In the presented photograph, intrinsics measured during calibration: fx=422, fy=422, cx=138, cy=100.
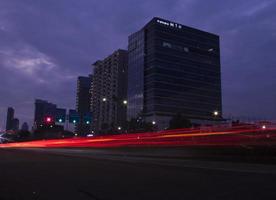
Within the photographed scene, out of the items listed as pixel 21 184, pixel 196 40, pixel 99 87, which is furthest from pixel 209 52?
pixel 21 184

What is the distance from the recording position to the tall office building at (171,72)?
152250 mm

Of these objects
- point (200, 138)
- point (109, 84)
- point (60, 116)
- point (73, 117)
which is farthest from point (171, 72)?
point (200, 138)

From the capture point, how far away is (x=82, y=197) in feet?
27.0

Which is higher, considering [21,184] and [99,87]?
[99,87]

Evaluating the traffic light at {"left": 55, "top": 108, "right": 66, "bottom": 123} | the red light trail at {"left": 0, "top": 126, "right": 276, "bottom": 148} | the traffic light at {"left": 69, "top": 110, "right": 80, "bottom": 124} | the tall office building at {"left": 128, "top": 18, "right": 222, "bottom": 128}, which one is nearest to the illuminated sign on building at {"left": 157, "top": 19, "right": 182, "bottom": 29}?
the tall office building at {"left": 128, "top": 18, "right": 222, "bottom": 128}

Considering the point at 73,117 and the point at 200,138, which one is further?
the point at 73,117

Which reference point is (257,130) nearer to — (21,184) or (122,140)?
(21,184)

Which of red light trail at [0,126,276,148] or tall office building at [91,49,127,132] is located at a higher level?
tall office building at [91,49,127,132]

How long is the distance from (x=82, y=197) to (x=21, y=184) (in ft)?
9.47

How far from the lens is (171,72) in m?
155

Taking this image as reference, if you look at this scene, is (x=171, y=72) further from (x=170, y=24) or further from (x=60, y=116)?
(x=60, y=116)

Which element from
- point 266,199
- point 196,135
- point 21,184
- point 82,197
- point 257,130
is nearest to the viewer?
point 266,199

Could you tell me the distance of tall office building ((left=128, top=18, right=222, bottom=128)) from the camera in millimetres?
152250

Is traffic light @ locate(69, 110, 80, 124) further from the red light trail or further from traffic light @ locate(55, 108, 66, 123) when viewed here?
the red light trail
